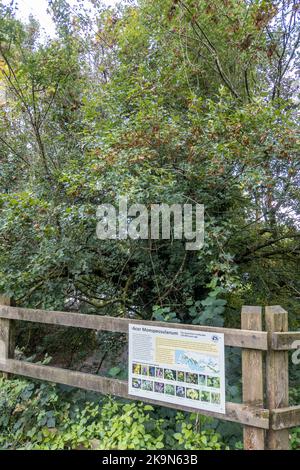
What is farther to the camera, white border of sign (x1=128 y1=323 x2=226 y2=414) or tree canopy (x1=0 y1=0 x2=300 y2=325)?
tree canopy (x1=0 y1=0 x2=300 y2=325)

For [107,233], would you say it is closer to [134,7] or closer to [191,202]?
[191,202]

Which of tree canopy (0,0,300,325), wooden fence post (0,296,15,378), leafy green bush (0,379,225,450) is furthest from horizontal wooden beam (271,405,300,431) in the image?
wooden fence post (0,296,15,378)

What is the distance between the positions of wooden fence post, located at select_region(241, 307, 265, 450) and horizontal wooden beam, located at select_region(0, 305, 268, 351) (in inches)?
2.4

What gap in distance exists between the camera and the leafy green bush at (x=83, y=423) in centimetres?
259

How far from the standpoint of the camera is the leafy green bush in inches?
102

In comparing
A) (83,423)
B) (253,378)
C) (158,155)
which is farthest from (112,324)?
(158,155)

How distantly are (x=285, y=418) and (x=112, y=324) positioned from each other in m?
1.46

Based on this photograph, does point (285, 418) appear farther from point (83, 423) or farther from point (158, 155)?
point (158, 155)

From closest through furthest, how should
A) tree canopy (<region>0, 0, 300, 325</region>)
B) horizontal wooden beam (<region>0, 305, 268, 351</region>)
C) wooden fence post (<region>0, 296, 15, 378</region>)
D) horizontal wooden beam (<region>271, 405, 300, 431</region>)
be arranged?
horizontal wooden beam (<region>271, 405, 300, 431</region>), horizontal wooden beam (<region>0, 305, 268, 351</region>), tree canopy (<region>0, 0, 300, 325</region>), wooden fence post (<region>0, 296, 15, 378</region>)

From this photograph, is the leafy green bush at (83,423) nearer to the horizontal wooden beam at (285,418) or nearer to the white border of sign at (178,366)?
the white border of sign at (178,366)

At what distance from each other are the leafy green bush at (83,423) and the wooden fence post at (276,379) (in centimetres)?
43

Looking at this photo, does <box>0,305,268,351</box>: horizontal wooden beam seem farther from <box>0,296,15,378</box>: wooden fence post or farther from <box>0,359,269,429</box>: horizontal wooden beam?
<box>0,359,269,429</box>: horizontal wooden beam

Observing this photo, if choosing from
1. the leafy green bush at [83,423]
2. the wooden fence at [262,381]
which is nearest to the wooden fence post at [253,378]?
the wooden fence at [262,381]
